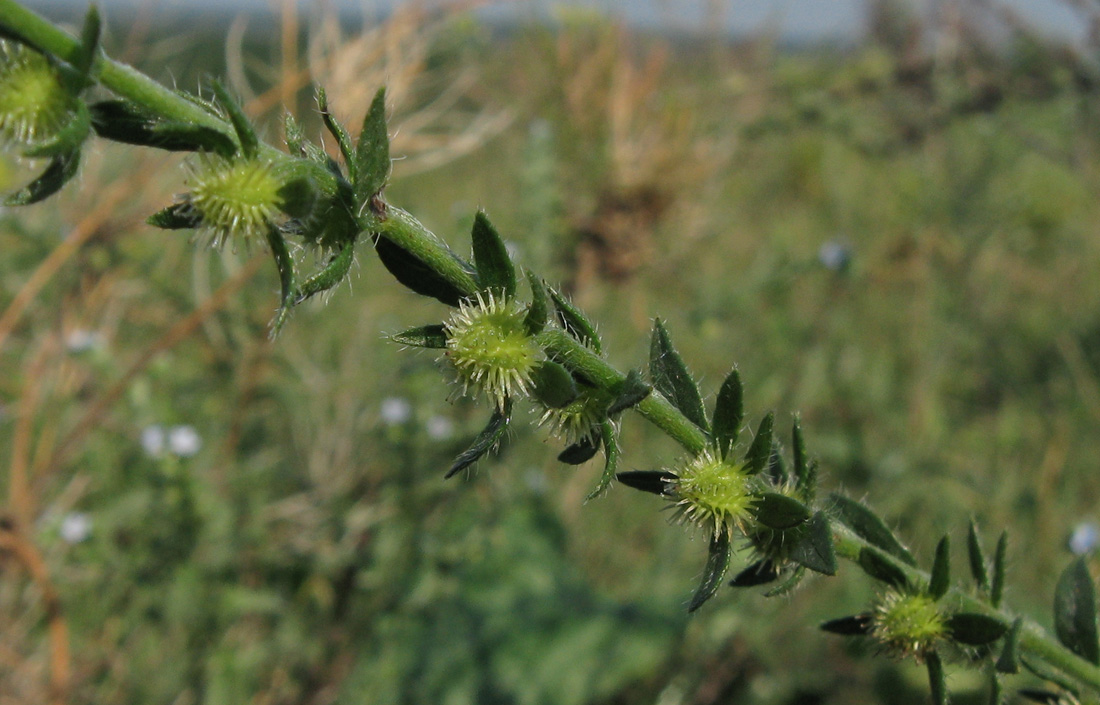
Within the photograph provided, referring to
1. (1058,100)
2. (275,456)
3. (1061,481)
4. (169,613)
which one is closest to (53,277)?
(275,456)

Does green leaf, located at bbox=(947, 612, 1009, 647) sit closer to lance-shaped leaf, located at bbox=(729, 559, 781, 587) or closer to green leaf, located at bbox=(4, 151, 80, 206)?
lance-shaped leaf, located at bbox=(729, 559, 781, 587)

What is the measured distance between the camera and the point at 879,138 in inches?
162

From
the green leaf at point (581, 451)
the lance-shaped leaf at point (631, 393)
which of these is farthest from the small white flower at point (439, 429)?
the lance-shaped leaf at point (631, 393)

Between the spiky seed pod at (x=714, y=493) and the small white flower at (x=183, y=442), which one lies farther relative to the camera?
the small white flower at (x=183, y=442)

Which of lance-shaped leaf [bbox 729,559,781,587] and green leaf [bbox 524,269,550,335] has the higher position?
green leaf [bbox 524,269,550,335]

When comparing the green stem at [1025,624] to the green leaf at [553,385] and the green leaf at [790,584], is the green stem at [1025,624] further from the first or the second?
the green leaf at [553,385]

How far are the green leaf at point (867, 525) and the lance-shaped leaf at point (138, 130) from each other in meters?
0.53

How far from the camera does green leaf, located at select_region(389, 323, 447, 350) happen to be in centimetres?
61

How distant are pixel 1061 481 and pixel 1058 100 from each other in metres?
1.37

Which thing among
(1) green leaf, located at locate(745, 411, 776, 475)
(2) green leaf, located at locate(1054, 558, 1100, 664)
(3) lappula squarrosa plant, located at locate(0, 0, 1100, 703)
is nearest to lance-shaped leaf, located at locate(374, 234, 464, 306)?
(3) lappula squarrosa plant, located at locate(0, 0, 1100, 703)

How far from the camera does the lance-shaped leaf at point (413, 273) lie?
580 millimetres

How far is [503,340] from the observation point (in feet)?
1.93

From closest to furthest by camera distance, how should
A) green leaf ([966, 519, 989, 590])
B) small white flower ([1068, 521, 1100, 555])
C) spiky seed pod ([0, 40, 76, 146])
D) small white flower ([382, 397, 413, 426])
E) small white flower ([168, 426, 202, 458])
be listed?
spiky seed pod ([0, 40, 76, 146]) < green leaf ([966, 519, 989, 590]) < small white flower ([1068, 521, 1100, 555]) < small white flower ([168, 426, 202, 458]) < small white flower ([382, 397, 413, 426])

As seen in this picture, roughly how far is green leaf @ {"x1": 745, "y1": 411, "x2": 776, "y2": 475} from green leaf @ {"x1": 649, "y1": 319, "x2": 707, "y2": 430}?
1.6 inches
